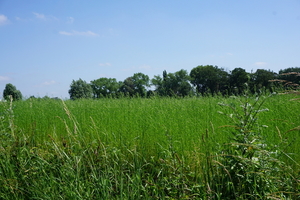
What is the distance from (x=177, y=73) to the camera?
58.5 m

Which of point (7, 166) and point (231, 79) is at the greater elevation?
point (231, 79)

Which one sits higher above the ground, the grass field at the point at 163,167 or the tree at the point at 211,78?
the tree at the point at 211,78

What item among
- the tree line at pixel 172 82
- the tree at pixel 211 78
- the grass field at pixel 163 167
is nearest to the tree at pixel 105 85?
the tree line at pixel 172 82

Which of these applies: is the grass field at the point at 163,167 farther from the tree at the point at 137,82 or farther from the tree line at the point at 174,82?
the tree at the point at 137,82

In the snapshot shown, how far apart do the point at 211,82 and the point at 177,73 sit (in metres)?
14.8

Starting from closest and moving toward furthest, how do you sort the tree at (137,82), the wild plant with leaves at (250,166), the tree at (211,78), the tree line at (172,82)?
the wild plant with leaves at (250,166)
the tree line at (172,82)
the tree at (211,78)
the tree at (137,82)

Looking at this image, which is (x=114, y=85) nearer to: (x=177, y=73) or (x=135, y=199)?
(x=177, y=73)

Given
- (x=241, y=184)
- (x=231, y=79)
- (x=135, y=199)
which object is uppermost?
(x=231, y=79)

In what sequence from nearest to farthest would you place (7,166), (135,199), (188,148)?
(135,199)
(7,166)
(188,148)

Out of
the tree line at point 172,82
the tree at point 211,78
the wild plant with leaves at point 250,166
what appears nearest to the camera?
the wild plant with leaves at point 250,166

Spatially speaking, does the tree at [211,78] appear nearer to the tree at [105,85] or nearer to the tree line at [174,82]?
the tree line at [174,82]

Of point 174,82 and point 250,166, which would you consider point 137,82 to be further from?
point 250,166

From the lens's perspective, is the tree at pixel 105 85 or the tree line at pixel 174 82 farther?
the tree at pixel 105 85

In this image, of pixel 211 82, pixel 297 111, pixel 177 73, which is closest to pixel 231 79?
pixel 211 82
